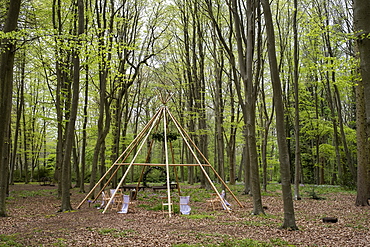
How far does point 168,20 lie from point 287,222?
15661mm

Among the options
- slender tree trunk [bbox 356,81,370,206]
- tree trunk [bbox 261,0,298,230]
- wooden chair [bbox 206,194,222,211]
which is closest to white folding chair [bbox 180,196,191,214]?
wooden chair [bbox 206,194,222,211]

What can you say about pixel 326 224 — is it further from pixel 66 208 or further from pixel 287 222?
pixel 66 208

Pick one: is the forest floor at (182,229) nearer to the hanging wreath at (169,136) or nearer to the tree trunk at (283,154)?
the tree trunk at (283,154)

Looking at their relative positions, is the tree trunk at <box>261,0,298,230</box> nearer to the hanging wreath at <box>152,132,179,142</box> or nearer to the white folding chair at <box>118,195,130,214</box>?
the white folding chair at <box>118,195,130,214</box>

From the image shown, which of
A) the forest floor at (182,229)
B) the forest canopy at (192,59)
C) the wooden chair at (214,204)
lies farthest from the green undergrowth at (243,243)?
the wooden chair at (214,204)

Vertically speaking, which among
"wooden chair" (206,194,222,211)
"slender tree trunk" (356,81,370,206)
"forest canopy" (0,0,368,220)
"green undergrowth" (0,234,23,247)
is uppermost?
"forest canopy" (0,0,368,220)

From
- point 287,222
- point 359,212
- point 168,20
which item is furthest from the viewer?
point 168,20

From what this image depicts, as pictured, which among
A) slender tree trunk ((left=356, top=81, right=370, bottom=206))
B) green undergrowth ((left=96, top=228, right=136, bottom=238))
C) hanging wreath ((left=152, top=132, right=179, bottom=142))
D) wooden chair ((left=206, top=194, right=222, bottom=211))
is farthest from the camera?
hanging wreath ((left=152, top=132, right=179, bottom=142))

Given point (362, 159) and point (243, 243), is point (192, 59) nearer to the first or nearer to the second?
point (362, 159)

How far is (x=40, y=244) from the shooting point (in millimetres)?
5672

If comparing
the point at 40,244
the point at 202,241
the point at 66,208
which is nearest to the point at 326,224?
the point at 202,241

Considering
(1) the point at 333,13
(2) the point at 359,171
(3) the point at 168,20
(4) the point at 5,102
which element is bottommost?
(2) the point at 359,171

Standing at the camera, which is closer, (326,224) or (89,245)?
(89,245)

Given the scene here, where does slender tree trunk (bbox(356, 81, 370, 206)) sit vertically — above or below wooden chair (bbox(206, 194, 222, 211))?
above
